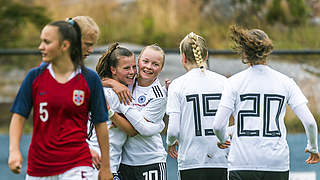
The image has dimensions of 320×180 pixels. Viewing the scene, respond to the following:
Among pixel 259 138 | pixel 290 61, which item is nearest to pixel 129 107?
pixel 259 138

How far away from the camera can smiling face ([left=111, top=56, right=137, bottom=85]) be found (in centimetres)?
464

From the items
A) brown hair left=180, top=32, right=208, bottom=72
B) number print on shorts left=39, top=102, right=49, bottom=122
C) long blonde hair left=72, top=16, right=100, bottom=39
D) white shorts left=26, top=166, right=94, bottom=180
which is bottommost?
white shorts left=26, top=166, right=94, bottom=180

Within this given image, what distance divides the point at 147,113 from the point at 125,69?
37 centimetres

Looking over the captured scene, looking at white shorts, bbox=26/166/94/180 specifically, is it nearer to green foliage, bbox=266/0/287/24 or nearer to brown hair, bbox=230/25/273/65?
brown hair, bbox=230/25/273/65

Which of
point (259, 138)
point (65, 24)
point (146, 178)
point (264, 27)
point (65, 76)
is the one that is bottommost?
point (146, 178)

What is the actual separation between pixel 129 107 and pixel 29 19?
38.7 feet

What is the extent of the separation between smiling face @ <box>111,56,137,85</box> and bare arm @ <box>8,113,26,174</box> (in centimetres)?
130

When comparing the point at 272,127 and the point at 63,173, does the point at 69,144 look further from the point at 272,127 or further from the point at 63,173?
the point at 272,127

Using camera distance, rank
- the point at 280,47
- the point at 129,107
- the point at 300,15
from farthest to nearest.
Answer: the point at 300,15
the point at 280,47
the point at 129,107

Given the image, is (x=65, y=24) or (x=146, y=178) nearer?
Answer: (x=65, y=24)

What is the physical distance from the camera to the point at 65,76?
351 centimetres

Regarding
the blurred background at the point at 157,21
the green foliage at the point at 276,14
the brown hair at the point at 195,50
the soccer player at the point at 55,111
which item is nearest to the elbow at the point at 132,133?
the brown hair at the point at 195,50

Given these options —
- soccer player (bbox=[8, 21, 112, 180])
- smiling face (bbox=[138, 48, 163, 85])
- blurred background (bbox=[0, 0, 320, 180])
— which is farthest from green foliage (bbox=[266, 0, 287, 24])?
soccer player (bbox=[8, 21, 112, 180])

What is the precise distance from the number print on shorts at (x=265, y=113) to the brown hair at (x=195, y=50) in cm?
→ 51
